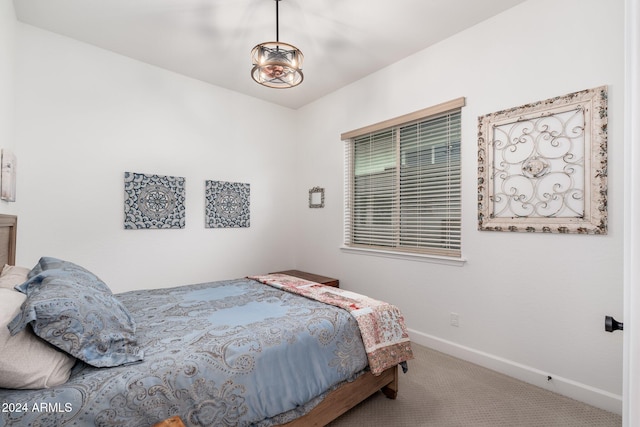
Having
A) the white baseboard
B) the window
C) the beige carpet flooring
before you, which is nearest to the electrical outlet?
the white baseboard

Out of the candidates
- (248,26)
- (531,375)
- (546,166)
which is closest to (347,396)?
(531,375)

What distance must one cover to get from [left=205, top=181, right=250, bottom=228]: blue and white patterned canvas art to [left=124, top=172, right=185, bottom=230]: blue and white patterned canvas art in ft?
1.03

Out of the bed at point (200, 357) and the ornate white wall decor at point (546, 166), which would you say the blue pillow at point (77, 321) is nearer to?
the bed at point (200, 357)

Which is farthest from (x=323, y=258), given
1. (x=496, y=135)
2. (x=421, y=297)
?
(x=496, y=135)

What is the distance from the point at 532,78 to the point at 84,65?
398cm

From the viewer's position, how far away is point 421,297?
300 centimetres

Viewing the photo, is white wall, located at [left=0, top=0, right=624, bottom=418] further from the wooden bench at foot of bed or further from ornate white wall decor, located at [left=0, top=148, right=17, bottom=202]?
the wooden bench at foot of bed

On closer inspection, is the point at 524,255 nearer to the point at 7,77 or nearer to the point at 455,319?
the point at 455,319

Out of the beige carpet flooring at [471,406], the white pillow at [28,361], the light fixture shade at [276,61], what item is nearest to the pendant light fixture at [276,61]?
the light fixture shade at [276,61]

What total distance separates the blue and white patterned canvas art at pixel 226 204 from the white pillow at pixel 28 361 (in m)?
2.59

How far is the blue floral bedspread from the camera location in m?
1.04

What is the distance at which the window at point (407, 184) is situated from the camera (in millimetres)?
2873

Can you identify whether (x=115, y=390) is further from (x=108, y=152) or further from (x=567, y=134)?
(x=567, y=134)

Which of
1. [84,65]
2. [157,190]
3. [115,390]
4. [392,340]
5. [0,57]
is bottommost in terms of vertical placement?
[392,340]
